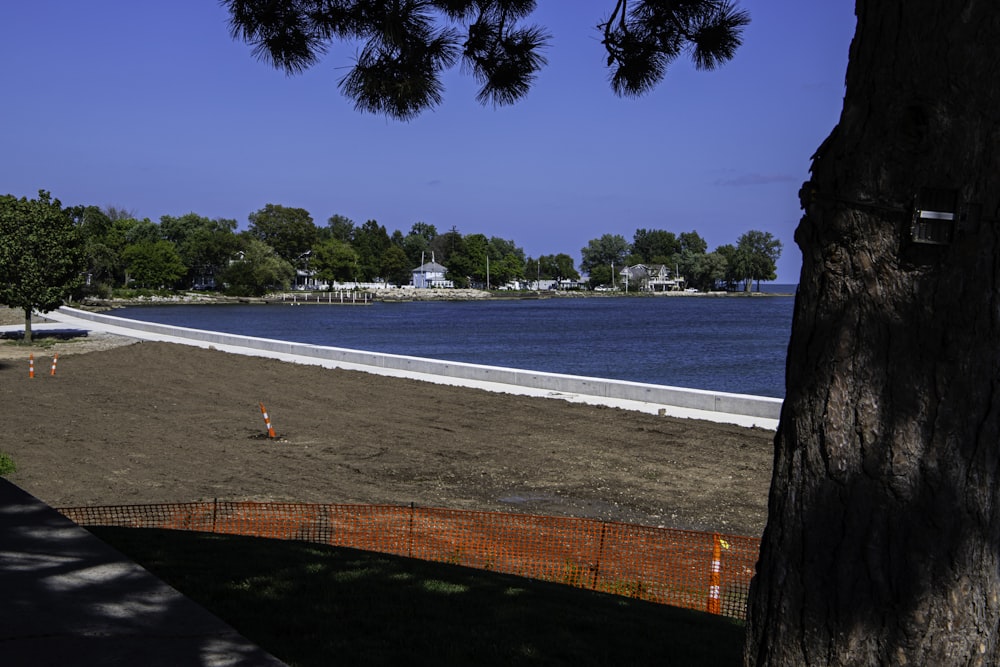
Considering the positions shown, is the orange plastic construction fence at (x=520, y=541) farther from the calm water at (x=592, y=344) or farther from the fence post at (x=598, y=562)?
the calm water at (x=592, y=344)

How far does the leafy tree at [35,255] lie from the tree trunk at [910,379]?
33.6 m

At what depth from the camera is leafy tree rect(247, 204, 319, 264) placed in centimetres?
17038

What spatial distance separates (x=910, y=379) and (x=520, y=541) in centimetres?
737

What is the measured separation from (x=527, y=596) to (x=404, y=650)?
1.78m

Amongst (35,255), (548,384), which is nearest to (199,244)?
(35,255)

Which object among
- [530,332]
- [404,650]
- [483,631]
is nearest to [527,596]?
[483,631]

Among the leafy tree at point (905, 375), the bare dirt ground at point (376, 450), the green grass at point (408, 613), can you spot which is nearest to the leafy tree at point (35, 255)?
the bare dirt ground at point (376, 450)

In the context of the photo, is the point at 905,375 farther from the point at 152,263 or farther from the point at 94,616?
the point at 152,263

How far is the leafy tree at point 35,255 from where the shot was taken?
1277 inches

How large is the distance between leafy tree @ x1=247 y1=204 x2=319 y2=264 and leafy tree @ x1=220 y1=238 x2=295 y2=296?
52.6 feet

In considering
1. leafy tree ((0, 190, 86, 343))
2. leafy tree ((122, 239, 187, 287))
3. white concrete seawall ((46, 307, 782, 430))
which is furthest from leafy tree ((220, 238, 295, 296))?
leafy tree ((0, 190, 86, 343))

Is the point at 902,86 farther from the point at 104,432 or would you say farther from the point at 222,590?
the point at 104,432

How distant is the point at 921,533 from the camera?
3.23 metres

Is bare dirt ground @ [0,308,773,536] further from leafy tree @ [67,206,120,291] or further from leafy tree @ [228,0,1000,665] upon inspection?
leafy tree @ [67,206,120,291]
